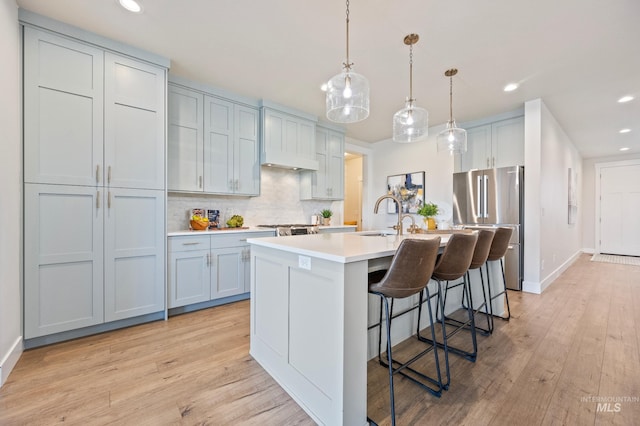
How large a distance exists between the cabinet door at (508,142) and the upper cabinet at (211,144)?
3676 millimetres

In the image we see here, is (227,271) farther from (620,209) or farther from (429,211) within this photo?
(620,209)

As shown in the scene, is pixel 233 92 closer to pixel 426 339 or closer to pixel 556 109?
pixel 426 339

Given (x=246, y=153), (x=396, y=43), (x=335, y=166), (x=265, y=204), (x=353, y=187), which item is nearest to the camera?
(x=396, y=43)

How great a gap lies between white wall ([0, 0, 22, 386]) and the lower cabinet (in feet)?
3.52

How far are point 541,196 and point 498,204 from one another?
0.50 meters

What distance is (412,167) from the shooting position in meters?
5.23

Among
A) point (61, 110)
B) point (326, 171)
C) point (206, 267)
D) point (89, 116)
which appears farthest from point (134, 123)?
point (326, 171)

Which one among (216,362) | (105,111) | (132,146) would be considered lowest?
(216,362)

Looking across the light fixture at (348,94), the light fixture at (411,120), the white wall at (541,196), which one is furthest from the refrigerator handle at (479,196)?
the light fixture at (348,94)

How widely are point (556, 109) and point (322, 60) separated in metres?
3.65

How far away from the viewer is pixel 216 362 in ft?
6.54

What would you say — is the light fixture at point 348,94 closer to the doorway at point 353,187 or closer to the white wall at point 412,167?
the white wall at point 412,167

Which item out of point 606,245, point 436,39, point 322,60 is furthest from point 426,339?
point 606,245

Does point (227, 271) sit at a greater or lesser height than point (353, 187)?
lesser
